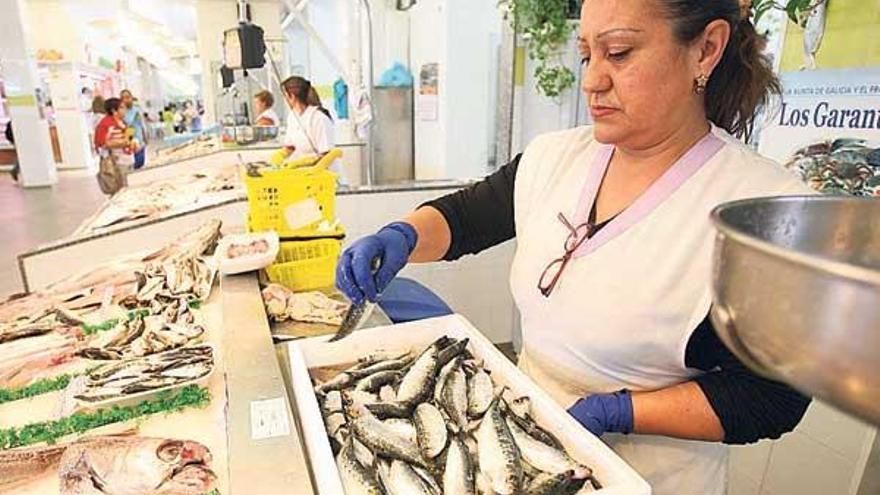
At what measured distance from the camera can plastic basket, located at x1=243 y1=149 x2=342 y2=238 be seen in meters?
1.83

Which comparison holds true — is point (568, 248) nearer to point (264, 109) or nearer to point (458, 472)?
point (458, 472)

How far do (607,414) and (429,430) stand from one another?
0.31 meters

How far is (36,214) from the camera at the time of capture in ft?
23.1

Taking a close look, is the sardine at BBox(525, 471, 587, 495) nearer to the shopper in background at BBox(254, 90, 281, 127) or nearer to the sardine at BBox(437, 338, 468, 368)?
the sardine at BBox(437, 338, 468, 368)

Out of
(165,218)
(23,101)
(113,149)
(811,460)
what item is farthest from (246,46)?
(23,101)

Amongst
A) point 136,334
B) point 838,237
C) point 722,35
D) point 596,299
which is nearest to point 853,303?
point 838,237

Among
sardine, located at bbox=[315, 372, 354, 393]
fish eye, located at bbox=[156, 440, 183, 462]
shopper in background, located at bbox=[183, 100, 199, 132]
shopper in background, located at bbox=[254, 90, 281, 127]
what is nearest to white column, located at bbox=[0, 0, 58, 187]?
shopper in background, located at bbox=[254, 90, 281, 127]

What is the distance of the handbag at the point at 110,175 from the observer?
6281mm

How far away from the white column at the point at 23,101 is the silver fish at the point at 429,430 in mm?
10756

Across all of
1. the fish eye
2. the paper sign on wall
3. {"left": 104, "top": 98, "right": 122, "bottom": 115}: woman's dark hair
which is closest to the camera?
the fish eye

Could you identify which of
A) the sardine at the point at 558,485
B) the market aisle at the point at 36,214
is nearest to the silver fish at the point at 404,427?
the sardine at the point at 558,485

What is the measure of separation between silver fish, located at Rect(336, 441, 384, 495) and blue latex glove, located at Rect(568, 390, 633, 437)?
379mm

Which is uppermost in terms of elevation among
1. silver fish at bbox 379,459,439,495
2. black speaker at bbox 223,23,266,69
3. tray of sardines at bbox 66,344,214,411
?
black speaker at bbox 223,23,266,69

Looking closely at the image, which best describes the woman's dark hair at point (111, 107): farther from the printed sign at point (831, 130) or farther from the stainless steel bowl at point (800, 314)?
the stainless steel bowl at point (800, 314)
